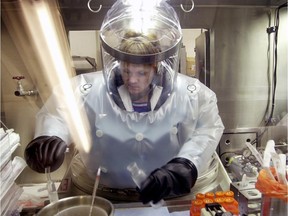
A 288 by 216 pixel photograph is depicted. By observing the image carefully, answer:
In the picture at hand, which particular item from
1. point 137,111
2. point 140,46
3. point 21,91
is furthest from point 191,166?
point 21,91

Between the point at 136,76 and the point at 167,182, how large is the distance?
0.37 metres

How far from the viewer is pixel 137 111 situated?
95 centimetres

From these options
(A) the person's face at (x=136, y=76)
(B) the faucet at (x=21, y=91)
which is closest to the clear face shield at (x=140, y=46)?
(A) the person's face at (x=136, y=76)

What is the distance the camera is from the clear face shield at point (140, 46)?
2.60 feet

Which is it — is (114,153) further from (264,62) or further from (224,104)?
(264,62)

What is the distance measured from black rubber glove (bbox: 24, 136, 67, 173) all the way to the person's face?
31 centimetres

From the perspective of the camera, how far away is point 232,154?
1161 mm

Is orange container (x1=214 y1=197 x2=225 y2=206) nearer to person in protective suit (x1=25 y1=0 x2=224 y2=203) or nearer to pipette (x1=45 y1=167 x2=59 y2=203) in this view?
person in protective suit (x1=25 y1=0 x2=224 y2=203)

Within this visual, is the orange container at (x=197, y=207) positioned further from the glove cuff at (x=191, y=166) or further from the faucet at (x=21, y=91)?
the faucet at (x=21, y=91)

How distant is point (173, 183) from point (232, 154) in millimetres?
544

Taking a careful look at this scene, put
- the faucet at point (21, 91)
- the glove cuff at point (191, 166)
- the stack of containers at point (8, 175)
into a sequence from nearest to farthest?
the stack of containers at point (8, 175) → the glove cuff at point (191, 166) → the faucet at point (21, 91)

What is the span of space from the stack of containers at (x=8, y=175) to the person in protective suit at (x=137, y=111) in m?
0.07

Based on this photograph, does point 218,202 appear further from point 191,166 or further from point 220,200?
point 191,166

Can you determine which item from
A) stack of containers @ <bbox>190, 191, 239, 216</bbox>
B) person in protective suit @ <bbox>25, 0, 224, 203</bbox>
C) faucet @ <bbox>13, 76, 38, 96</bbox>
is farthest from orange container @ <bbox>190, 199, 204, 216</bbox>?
faucet @ <bbox>13, 76, 38, 96</bbox>
